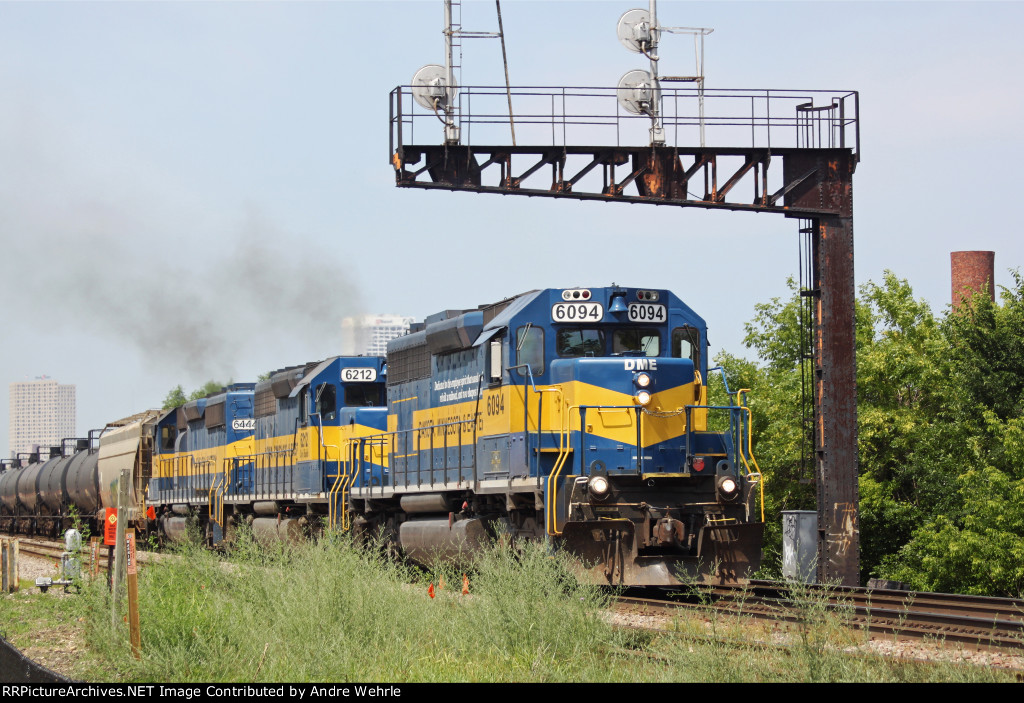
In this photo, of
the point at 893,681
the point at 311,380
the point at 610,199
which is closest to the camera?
the point at 893,681

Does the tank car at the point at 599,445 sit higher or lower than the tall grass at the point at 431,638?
higher

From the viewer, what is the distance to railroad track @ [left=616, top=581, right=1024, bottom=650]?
9.93 metres

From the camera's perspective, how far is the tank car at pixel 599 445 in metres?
14.4

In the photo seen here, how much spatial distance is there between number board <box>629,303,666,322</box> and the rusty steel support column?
4.94 meters

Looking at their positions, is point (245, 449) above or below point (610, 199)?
below

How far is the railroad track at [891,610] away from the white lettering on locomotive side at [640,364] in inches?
115

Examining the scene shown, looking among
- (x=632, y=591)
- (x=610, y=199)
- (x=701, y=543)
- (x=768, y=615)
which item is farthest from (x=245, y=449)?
(x=768, y=615)

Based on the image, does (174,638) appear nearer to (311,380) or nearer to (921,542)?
(311,380)

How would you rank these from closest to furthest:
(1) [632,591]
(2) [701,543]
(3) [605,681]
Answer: (3) [605,681]
(2) [701,543]
(1) [632,591]

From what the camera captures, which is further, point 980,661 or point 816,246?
point 816,246

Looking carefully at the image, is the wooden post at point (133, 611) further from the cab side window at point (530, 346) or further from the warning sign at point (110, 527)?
the cab side window at point (530, 346)

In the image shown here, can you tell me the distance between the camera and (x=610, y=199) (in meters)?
19.7

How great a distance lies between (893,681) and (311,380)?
16.7 metres

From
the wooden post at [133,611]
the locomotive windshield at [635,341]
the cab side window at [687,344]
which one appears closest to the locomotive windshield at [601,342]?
the locomotive windshield at [635,341]
